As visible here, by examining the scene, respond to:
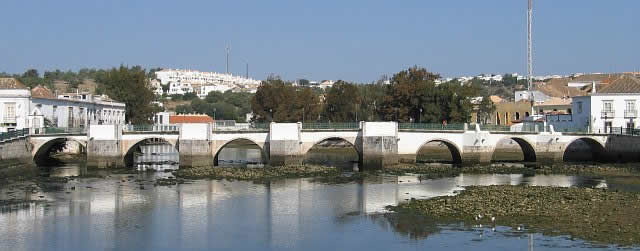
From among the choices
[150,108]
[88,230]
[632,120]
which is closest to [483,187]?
[88,230]

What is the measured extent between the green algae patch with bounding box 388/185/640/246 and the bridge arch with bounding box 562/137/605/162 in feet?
94.0

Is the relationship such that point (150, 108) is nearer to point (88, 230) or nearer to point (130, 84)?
point (130, 84)

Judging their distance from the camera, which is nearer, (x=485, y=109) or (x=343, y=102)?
(x=485, y=109)

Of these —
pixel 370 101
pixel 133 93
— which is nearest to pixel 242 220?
pixel 133 93

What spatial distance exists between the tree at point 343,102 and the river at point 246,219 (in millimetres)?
53506

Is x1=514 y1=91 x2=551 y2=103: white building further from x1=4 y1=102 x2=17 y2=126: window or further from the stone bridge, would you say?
x1=4 y1=102 x2=17 y2=126: window

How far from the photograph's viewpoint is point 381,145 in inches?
2672

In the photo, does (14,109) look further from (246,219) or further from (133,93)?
(246,219)

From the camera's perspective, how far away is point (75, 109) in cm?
8156

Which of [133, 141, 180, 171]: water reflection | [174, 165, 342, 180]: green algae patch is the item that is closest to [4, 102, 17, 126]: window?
[133, 141, 180, 171]: water reflection

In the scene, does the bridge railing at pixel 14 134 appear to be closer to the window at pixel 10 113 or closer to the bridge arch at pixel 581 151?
the window at pixel 10 113

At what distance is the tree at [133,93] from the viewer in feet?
324

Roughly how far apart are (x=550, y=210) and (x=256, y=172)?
27.0 m

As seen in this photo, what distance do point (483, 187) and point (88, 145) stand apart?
115ft
